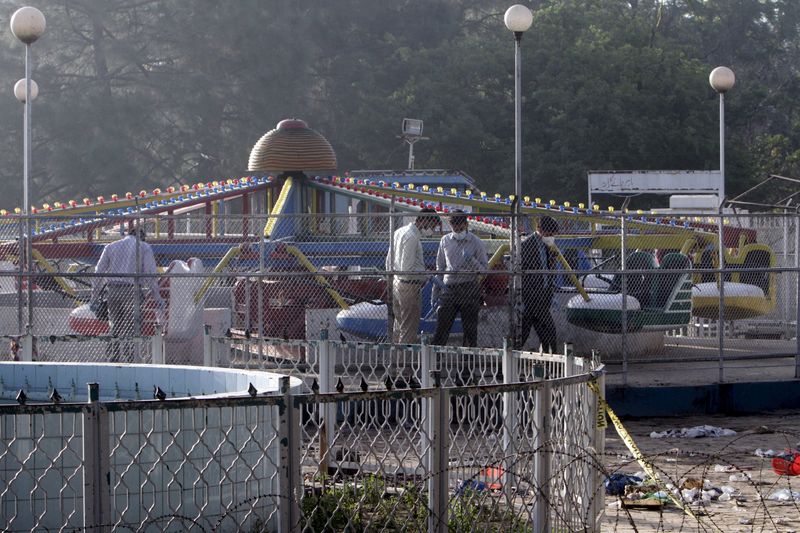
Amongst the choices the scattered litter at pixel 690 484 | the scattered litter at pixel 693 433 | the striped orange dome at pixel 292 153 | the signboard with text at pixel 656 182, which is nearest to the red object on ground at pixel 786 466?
the scattered litter at pixel 690 484

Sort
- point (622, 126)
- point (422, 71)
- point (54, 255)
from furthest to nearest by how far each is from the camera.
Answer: point (422, 71) < point (622, 126) < point (54, 255)

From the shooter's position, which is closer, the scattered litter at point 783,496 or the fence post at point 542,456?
the fence post at point 542,456

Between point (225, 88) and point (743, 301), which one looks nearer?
point (743, 301)

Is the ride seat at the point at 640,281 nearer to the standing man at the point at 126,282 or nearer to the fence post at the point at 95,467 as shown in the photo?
the standing man at the point at 126,282

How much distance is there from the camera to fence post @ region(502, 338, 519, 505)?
6.40 meters

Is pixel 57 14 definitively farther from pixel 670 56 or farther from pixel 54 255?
pixel 54 255

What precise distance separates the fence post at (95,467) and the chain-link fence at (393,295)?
6200 millimetres

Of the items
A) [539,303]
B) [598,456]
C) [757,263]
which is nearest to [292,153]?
[539,303]

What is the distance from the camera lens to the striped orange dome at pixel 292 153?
61.3 feet

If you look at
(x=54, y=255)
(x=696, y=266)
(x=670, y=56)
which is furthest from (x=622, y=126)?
(x=54, y=255)

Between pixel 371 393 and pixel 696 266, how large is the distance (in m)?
13.7

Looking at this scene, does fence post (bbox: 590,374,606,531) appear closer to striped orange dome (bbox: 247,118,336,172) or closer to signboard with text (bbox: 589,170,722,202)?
striped orange dome (bbox: 247,118,336,172)

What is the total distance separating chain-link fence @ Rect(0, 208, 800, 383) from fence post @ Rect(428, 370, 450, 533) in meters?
5.97

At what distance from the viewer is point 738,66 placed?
5969 centimetres
